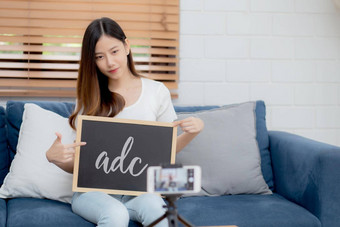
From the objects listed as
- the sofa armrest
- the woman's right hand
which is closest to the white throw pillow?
the woman's right hand

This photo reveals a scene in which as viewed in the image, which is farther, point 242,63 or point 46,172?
Result: point 242,63

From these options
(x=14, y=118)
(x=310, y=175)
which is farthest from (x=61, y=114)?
(x=310, y=175)

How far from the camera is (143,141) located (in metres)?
1.54

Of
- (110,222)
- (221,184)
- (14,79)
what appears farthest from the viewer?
(14,79)

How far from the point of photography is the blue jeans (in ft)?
4.70

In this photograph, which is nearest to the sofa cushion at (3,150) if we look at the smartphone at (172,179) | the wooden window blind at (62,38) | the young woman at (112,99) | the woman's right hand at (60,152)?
the wooden window blind at (62,38)

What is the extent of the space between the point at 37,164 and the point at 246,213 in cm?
84

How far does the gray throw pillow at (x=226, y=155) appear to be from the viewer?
196cm

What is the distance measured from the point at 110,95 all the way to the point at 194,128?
41 centimetres

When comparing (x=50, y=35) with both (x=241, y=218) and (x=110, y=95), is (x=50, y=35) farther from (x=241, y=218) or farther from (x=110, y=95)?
(x=241, y=218)

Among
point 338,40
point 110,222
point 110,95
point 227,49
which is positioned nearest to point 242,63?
point 227,49

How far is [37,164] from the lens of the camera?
72.9 inches

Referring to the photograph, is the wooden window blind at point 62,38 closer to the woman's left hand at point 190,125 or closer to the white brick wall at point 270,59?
the white brick wall at point 270,59

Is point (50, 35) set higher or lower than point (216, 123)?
higher
